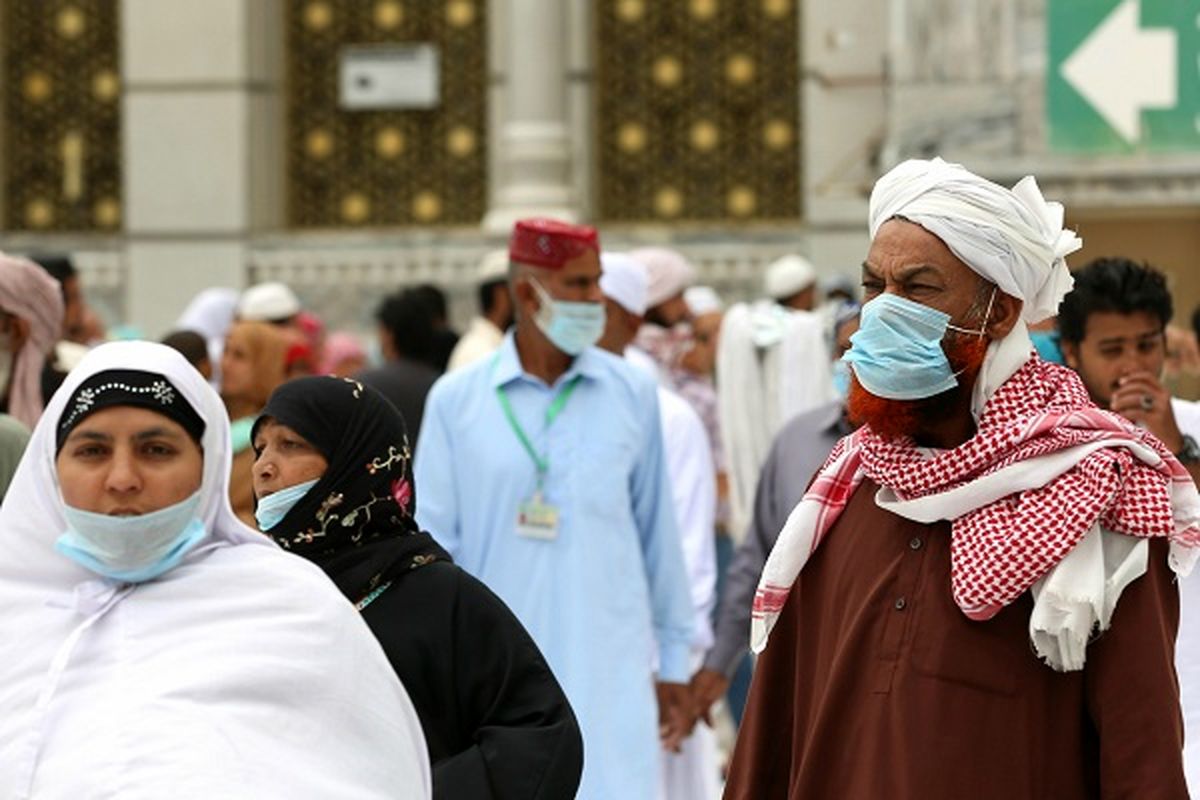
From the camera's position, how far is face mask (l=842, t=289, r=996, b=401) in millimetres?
4492

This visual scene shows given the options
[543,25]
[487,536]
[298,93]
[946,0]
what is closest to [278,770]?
[487,536]

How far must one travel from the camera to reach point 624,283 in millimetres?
10062

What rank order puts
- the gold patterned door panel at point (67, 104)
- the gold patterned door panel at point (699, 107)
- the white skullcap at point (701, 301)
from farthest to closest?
1. the gold patterned door panel at point (67, 104)
2. the gold patterned door panel at point (699, 107)
3. the white skullcap at point (701, 301)

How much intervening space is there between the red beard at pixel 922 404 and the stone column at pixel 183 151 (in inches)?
515

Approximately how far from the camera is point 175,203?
690 inches

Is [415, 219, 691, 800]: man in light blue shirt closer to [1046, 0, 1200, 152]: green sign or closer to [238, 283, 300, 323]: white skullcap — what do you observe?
[1046, 0, 1200, 152]: green sign

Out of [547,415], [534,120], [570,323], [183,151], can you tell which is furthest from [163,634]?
[183,151]

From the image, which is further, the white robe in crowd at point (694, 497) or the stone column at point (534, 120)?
the stone column at point (534, 120)

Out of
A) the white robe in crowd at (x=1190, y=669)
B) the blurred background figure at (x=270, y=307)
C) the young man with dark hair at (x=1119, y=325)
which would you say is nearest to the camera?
the white robe in crowd at (x=1190, y=669)

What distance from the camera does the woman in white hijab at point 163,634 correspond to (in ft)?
14.5

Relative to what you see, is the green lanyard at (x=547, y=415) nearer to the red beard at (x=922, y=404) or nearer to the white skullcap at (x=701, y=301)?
the red beard at (x=922, y=404)

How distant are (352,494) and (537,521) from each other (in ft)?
6.99

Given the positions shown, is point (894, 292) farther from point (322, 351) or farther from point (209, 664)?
point (322, 351)

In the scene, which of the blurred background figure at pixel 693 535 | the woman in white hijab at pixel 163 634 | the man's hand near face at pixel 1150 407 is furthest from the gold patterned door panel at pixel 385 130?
the woman in white hijab at pixel 163 634
